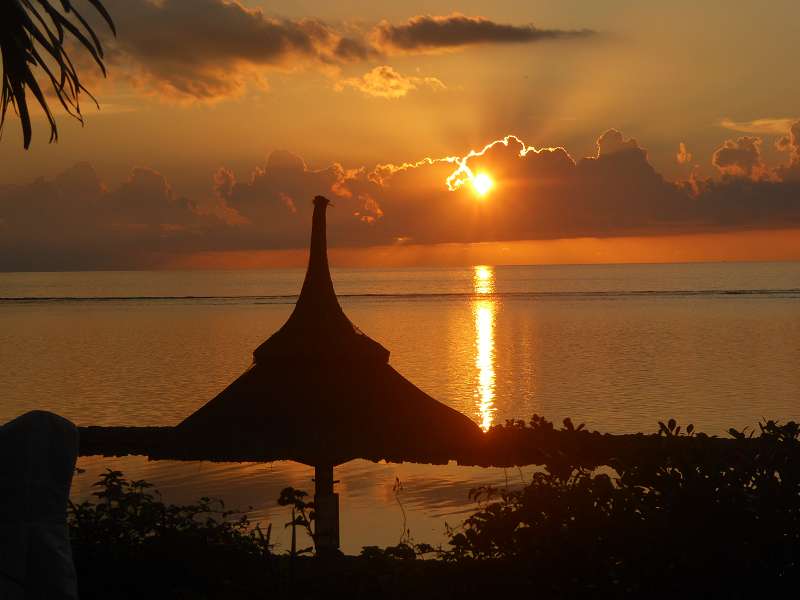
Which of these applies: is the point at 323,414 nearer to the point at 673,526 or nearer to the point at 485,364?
the point at 673,526

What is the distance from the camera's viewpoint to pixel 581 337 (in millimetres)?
59438

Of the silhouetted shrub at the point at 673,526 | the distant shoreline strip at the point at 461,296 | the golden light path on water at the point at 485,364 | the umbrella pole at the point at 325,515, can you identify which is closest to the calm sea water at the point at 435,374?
the golden light path on water at the point at 485,364

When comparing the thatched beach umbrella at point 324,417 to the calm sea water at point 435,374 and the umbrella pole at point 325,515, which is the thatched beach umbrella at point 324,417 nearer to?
the umbrella pole at point 325,515

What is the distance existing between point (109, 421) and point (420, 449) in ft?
72.2

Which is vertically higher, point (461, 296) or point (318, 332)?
point (461, 296)

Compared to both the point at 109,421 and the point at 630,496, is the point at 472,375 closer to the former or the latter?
the point at 109,421

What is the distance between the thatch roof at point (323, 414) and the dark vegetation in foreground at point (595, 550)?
70 centimetres

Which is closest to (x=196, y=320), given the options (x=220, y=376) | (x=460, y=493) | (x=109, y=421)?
(x=220, y=376)

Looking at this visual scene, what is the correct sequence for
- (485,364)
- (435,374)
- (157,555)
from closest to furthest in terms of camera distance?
(157,555) < (435,374) < (485,364)

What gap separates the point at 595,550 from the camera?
5.93 metres

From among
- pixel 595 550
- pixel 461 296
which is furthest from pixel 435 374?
pixel 461 296

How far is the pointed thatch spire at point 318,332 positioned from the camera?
25.0 feet

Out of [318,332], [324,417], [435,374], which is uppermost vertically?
[435,374]

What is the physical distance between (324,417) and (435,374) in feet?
109
